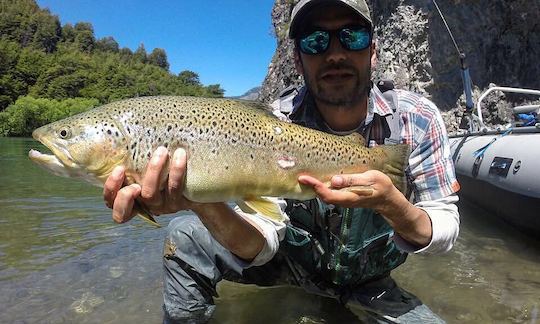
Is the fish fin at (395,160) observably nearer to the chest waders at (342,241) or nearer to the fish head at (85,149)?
the chest waders at (342,241)

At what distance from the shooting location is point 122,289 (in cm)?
399

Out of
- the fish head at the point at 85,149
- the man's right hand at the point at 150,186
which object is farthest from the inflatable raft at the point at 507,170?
the fish head at the point at 85,149

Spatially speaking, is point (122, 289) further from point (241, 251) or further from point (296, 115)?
point (296, 115)

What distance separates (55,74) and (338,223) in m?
104

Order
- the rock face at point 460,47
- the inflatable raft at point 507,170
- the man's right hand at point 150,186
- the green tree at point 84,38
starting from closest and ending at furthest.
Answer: the man's right hand at point 150,186
the inflatable raft at point 507,170
the rock face at point 460,47
the green tree at point 84,38

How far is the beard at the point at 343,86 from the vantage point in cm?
299

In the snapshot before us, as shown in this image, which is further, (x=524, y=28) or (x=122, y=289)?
(x=524, y=28)

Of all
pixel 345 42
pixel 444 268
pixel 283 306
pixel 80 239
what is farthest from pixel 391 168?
pixel 80 239

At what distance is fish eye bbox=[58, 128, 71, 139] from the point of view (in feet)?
7.44

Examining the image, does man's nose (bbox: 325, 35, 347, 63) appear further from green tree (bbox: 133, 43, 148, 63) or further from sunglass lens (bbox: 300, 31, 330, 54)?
green tree (bbox: 133, 43, 148, 63)

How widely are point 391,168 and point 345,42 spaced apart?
3.12ft

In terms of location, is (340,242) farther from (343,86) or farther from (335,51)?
(335,51)

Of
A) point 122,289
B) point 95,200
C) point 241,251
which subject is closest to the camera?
point 241,251

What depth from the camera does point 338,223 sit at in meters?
3.09
